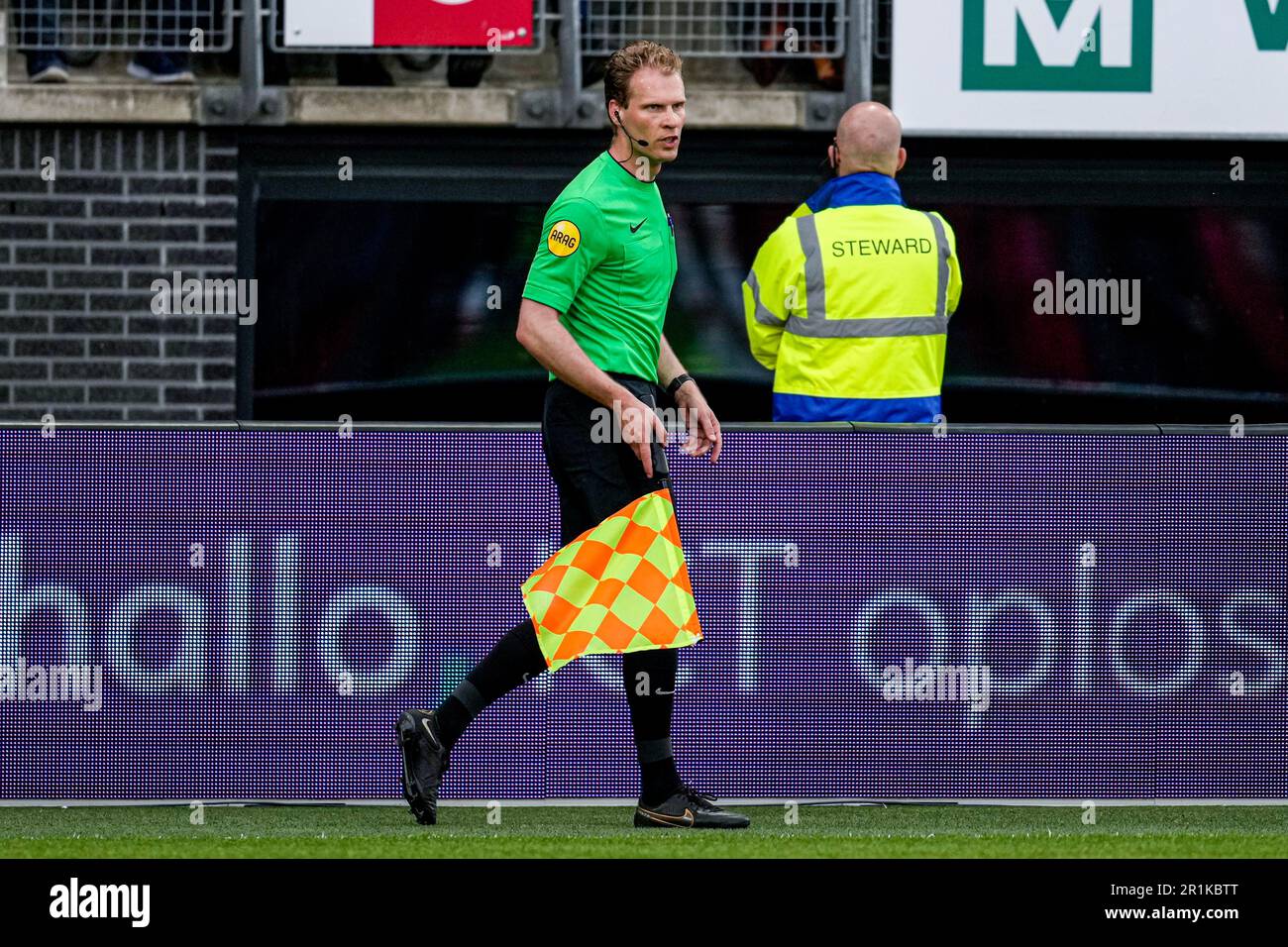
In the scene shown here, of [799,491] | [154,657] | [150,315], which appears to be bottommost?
[154,657]

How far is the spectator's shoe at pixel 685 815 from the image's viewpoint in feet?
21.4

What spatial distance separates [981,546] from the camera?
710cm

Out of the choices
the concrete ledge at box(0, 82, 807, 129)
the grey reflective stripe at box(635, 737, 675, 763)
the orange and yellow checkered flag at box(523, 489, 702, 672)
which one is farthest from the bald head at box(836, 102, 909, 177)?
the concrete ledge at box(0, 82, 807, 129)

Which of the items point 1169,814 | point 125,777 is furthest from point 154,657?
point 1169,814

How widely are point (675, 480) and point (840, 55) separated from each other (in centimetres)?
460

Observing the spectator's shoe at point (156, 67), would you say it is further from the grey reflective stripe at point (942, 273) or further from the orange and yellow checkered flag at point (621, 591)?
the orange and yellow checkered flag at point (621, 591)

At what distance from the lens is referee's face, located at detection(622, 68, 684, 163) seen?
644 centimetres

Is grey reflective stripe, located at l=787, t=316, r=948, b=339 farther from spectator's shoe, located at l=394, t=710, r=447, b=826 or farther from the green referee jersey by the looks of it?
spectator's shoe, located at l=394, t=710, r=447, b=826

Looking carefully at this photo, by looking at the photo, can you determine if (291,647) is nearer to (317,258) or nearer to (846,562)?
(846,562)

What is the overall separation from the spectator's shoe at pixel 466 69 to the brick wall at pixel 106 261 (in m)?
1.08

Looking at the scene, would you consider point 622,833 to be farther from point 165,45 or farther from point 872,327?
point 165,45

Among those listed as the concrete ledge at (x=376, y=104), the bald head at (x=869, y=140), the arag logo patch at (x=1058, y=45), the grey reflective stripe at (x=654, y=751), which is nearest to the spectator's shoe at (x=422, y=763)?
the grey reflective stripe at (x=654, y=751)

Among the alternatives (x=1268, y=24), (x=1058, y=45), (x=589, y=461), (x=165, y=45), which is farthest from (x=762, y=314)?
(x=165, y=45)

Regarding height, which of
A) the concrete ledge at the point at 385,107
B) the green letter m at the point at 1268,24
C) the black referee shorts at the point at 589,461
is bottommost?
the black referee shorts at the point at 589,461
